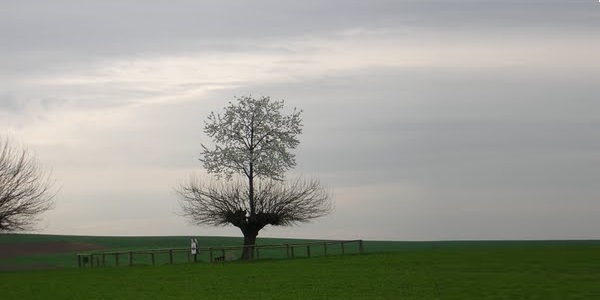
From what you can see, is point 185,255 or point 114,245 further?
point 114,245

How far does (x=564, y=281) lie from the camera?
122ft

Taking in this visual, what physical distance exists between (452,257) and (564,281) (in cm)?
1692

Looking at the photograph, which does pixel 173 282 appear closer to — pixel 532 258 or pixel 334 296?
pixel 334 296

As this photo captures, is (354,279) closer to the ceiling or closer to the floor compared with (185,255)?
closer to the floor

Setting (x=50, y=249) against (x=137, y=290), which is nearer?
(x=137, y=290)

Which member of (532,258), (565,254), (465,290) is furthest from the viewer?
(565,254)

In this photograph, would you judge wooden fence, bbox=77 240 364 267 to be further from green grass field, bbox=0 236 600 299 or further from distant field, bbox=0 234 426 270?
green grass field, bbox=0 236 600 299

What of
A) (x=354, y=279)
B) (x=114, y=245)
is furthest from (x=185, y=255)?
(x=354, y=279)

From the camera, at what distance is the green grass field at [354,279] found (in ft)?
111

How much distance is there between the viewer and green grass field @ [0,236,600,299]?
33.8 m

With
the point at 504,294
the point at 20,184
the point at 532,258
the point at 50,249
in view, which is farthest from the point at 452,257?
the point at 50,249

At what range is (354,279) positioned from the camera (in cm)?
3994

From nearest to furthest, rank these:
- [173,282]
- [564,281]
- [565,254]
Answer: [564,281] < [173,282] < [565,254]

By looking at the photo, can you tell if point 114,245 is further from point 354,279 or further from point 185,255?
point 354,279
